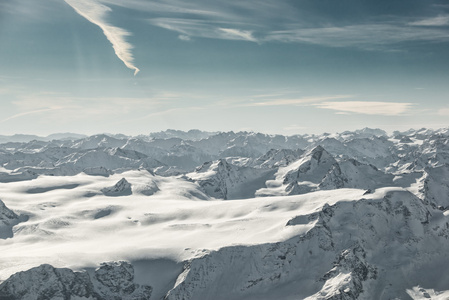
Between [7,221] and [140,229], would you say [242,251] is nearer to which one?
[140,229]

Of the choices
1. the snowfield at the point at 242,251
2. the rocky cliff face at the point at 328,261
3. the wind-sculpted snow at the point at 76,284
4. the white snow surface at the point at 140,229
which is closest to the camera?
the wind-sculpted snow at the point at 76,284

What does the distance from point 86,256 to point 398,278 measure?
8789 centimetres

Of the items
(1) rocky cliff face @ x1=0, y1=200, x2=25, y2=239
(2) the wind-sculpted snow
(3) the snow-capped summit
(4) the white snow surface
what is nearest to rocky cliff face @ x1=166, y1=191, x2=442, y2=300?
(4) the white snow surface

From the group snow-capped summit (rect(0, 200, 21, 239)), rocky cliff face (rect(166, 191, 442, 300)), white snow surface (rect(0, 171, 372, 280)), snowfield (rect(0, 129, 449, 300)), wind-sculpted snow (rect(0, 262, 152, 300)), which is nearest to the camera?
wind-sculpted snow (rect(0, 262, 152, 300))

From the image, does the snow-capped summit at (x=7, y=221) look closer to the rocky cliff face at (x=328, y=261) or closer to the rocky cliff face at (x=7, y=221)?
the rocky cliff face at (x=7, y=221)

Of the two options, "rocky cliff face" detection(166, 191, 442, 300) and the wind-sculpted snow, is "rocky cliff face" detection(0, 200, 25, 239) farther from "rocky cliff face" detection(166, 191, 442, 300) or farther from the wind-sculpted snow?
"rocky cliff face" detection(166, 191, 442, 300)

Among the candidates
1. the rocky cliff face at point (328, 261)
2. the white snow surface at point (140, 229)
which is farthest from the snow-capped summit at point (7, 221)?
the rocky cliff face at point (328, 261)

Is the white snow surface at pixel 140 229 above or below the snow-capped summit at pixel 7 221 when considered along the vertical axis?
above

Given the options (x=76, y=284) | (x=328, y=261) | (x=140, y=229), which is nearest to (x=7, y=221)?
(x=140, y=229)

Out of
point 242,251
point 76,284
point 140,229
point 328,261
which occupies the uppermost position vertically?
point 242,251

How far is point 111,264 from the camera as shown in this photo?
323 feet

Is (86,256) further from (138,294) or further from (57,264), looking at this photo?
(138,294)

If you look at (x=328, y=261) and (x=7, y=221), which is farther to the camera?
(x=7, y=221)

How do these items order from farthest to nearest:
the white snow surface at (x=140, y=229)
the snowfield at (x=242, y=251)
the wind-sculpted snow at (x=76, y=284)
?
1. the white snow surface at (x=140, y=229)
2. the snowfield at (x=242, y=251)
3. the wind-sculpted snow at (x=76, y=284)
